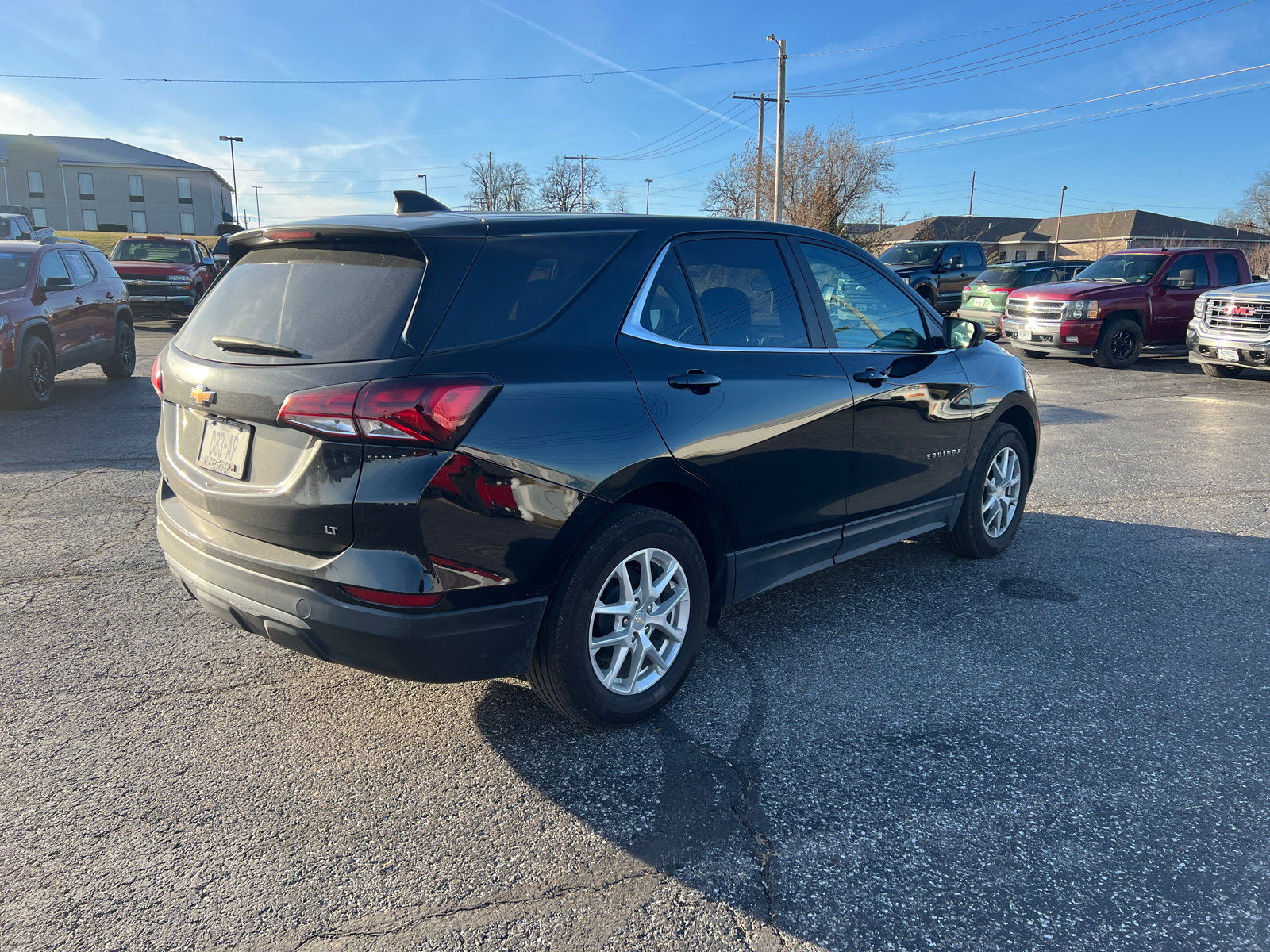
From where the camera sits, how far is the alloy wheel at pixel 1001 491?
5105 millimetres

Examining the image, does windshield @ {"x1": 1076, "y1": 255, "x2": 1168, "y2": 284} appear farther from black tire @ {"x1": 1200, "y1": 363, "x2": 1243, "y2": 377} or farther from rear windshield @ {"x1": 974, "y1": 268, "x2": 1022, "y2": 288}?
rear windshield @ {"x1": 974, "y1": 268, "x2": 1022, "y2": 288}

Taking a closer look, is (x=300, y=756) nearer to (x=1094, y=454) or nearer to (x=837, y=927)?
(x=837, y=927)

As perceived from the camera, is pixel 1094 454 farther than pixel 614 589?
Yes

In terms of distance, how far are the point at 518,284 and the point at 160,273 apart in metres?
19.8

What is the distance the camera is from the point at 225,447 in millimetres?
2939

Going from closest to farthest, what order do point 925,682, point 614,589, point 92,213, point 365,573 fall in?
1. point 365,573
2. point 614,589
3. point 925,682
4. point 92,213

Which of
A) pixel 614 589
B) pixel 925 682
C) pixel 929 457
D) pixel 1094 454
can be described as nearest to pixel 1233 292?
pixel 1094 454

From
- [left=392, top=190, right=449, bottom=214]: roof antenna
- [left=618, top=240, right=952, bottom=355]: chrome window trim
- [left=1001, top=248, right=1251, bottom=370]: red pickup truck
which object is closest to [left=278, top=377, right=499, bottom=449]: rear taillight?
[left=618, top=240, right=952, bottom=355]: chrome window trim

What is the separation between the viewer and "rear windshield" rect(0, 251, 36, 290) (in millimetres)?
9914

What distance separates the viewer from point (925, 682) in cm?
360

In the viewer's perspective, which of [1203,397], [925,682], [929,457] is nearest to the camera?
[925,682]

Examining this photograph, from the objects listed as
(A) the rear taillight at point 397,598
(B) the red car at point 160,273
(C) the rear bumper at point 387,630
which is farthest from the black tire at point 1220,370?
(B) the red car at point 160,273

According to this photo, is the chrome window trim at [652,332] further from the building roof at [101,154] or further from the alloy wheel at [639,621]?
the building roof at [101,154]

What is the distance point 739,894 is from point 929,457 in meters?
2.71
